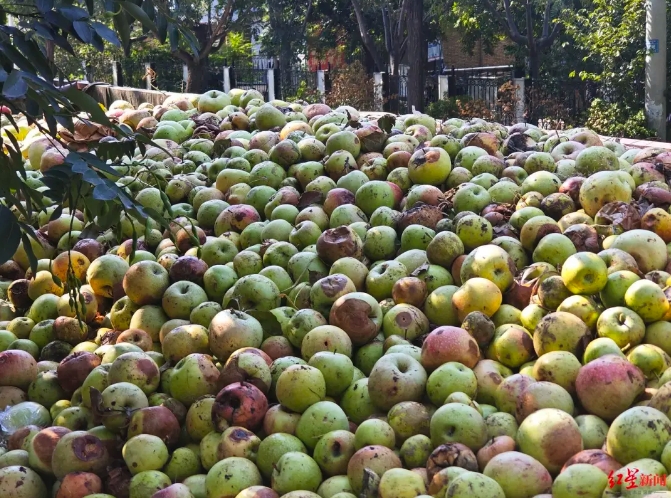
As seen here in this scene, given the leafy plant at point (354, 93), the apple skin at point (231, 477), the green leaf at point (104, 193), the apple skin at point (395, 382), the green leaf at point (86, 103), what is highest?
the leafy plant at point (354, 93)

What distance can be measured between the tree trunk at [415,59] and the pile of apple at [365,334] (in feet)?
42.4

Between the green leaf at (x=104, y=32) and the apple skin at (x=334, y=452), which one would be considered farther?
the apple skin at (x=334, y=452)

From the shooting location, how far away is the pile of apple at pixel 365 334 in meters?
2.68

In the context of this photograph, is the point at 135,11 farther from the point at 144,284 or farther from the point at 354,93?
the point at 354,93

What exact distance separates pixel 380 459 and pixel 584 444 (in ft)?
2.36

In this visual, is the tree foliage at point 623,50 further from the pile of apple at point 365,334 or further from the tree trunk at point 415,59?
the pile of apple at point 365,334

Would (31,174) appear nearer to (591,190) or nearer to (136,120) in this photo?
(136,120)

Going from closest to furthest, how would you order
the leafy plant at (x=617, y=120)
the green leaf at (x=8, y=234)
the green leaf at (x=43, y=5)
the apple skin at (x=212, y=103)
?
1. the green leaf at (x=8, y=234)
2. the green leaf at (x=43, y=5)
3. the apple skin at (x=212, y=103)
4. the leafy plant at (x=617, y=120)

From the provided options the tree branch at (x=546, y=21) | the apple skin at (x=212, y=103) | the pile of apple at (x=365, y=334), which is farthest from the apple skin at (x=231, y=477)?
the tree branch at (x=546, y=21)

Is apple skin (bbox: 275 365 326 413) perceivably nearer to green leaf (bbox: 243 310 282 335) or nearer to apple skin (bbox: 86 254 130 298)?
→ green leaf (bbox: 243 310 282 335)

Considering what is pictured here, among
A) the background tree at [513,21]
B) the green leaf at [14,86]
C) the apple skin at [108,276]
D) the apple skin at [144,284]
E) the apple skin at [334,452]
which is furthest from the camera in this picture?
the background tree at [513,21]

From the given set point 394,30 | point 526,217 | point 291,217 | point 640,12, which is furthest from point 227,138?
point 394,30

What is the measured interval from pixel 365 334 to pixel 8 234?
181 centimetres

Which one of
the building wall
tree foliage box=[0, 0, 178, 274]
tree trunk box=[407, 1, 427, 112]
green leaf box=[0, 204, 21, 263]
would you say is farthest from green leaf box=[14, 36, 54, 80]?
the building wall
